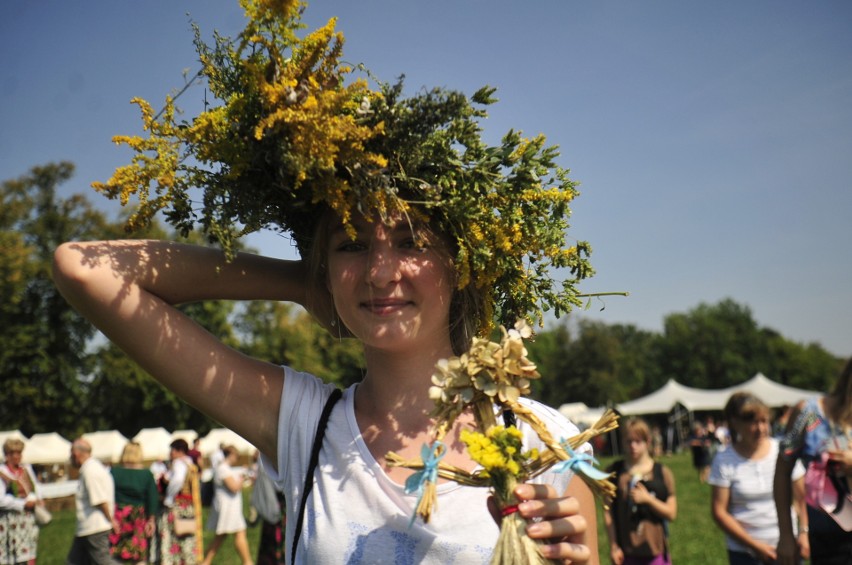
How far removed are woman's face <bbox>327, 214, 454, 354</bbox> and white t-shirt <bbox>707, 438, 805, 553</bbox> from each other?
4796 mm

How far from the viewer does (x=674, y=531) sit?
1213cm

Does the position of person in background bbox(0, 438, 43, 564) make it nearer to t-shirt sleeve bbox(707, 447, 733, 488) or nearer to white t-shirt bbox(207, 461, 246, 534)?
white t-shirt bbox(207, 461, 246, 534)

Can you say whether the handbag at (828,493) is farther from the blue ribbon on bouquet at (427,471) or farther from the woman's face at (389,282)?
the blue ribbon on bouquet at (427,471)

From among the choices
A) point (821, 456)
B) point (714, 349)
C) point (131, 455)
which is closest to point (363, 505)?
point (821, 456)

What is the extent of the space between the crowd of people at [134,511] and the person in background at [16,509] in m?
0.01

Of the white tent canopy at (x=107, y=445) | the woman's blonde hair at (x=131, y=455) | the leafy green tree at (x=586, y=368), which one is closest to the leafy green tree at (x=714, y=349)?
the leafy green tree at (x=586, y=368)

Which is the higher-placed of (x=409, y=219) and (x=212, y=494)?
(x=409, y=219)

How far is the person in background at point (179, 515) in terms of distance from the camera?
1008 centimetres

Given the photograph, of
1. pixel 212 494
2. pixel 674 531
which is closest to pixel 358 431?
pixel 212 494

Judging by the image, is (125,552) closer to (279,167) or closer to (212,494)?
(212,494)

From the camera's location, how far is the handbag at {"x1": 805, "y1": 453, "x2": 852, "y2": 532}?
3992 millimetres

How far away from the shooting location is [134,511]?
9086 mm

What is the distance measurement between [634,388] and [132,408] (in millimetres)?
53215

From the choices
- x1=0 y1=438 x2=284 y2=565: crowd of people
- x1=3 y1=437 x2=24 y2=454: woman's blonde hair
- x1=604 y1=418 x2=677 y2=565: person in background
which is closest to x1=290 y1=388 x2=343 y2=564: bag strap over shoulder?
x1=604 y1=418 x2=677 y2=565: person in background
